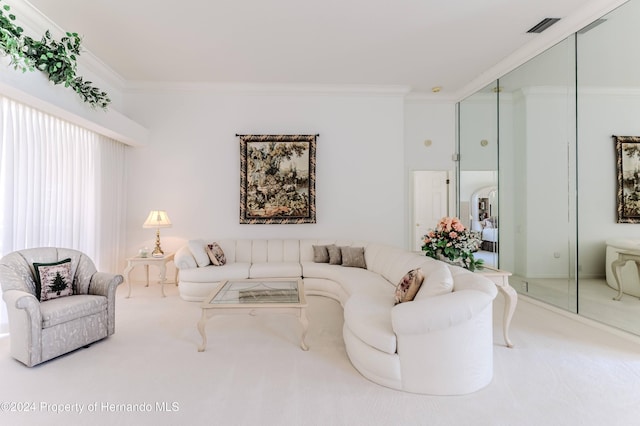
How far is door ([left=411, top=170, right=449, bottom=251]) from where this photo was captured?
6.25m

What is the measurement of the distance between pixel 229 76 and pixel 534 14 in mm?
4338

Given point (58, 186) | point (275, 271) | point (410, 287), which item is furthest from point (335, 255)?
point (58, 186)

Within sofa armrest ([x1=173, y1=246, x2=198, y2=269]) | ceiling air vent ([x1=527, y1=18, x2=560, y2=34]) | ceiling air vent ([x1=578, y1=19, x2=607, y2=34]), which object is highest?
ceiling air vent ([x1=527, y1=18, x2=560, y2=34])

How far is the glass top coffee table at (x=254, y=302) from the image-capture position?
9.62ft

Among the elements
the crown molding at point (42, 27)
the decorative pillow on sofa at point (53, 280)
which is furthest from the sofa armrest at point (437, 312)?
the crown molding at point (42, 27)

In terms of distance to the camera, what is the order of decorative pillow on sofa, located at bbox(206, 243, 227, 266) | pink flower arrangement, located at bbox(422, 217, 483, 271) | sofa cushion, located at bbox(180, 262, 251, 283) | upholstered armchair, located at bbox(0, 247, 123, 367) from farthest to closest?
decorative pillow on sofa, located at bbox(206, 243, 227, 266)
sofa cushion, located at bbox(180, 262, 251, 283)
pink flower arrangement, located at bbox(422, 217, 483, 271)
upholstered armchair, located at bbox(0, 247, 123, 367)

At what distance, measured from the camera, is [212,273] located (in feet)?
15.0

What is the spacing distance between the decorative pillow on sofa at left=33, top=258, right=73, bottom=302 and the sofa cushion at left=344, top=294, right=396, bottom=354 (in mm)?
2893

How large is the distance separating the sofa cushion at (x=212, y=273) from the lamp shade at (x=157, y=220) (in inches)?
37.3

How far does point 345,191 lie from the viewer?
582 cm

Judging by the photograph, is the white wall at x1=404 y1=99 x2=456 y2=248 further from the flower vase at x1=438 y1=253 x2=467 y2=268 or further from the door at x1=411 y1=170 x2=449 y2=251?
the flower vase at x1=438 y1=253 x2=467 y2=268

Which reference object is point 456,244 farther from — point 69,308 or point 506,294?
point 69,308

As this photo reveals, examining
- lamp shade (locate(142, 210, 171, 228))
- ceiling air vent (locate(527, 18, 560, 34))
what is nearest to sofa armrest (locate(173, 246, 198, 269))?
lamp shade (locate(142, 210, 171, 228))

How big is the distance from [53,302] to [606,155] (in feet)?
20.0
